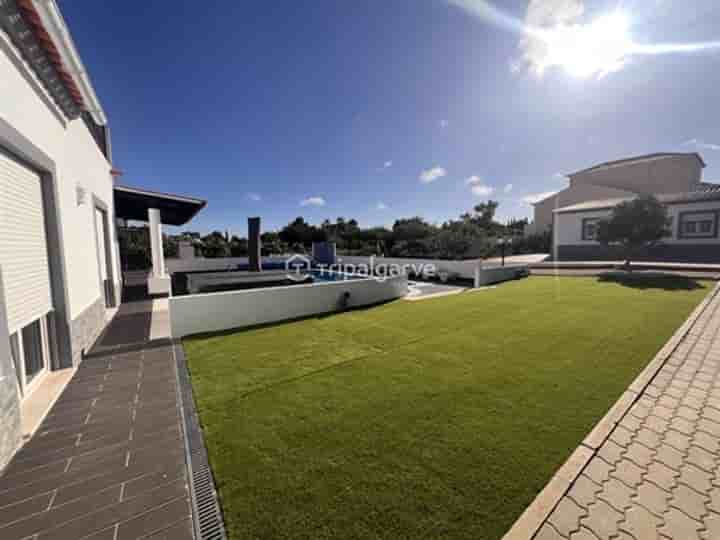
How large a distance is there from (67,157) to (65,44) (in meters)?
2.19

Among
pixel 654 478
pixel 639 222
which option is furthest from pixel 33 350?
pixel 639 222

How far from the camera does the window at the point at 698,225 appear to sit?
18125mm

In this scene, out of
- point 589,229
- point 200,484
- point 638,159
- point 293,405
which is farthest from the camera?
point 638,159

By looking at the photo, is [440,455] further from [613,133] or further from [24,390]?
[613,133]

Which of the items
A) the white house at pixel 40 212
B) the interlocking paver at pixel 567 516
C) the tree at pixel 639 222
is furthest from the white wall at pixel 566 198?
the white house at pixel 40 212

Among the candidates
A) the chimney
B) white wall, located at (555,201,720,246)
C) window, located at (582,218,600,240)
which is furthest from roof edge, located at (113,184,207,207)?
window, located at (582,218,600,240)

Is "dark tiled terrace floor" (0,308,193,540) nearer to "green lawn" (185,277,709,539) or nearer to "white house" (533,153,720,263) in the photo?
"green lawn" (185,277,709,539)

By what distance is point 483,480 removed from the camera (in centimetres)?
209

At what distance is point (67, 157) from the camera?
4.89m

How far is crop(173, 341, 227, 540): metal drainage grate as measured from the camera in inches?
70.6

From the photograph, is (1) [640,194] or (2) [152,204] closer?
(2) [152,204]

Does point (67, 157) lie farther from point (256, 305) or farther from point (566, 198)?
point (566, 198)

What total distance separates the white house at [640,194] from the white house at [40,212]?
84.0ft

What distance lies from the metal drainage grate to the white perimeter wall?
3.08m
